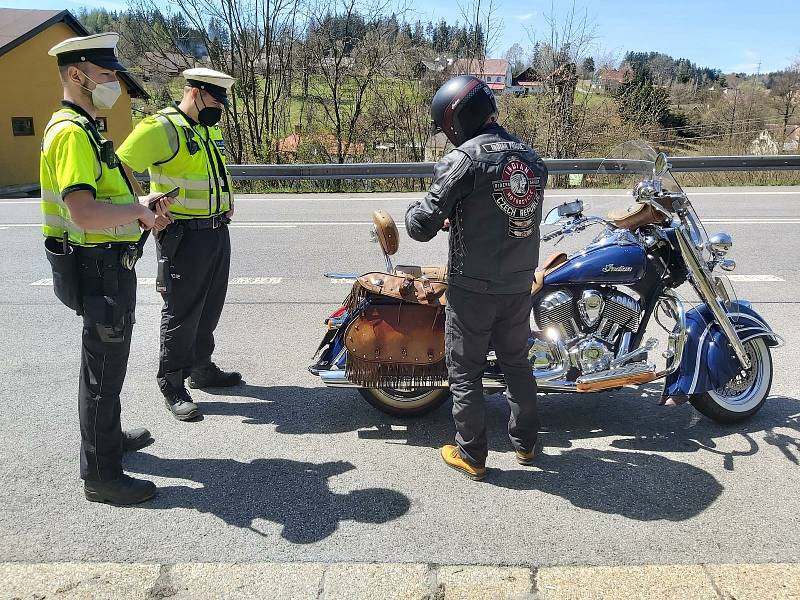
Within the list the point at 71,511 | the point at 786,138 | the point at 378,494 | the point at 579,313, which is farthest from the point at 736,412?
the point at 786,138

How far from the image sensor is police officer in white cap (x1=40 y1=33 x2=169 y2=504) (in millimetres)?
2877

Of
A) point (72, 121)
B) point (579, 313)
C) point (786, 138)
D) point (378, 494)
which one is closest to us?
point (72, 121)

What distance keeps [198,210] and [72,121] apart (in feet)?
3.98

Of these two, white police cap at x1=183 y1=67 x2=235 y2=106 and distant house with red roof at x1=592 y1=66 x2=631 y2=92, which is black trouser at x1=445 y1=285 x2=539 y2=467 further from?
distant house with red roof at x1=592 y1=66 x2=631 y2=92

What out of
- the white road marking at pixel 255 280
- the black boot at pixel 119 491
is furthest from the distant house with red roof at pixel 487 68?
the black boot at pixel 119 491

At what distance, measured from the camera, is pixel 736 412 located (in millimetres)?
3963

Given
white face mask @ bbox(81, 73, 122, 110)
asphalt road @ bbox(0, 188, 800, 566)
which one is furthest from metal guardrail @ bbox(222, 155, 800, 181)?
white face mask @ bbox(81, 73, 122, 110)

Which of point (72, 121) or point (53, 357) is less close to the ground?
point (72, 121)

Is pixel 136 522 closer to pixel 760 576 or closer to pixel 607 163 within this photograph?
pixel 760 576

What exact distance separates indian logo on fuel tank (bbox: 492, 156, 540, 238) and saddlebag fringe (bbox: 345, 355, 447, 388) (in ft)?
3.27

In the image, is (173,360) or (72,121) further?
(173,360)

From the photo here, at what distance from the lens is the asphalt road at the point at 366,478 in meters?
2.94

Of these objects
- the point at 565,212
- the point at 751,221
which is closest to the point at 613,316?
the point at 565,212

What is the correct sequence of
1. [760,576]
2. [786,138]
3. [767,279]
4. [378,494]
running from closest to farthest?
[760,576], [378,494], [767,279], [786,138]
